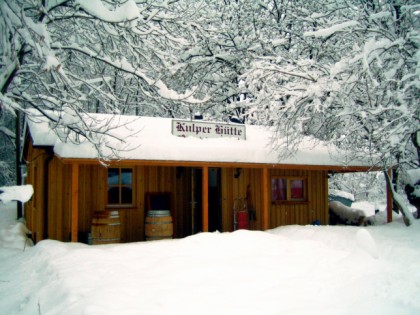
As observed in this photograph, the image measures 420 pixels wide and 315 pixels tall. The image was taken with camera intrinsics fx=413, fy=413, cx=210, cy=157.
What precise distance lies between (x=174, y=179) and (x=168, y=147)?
6.34ft

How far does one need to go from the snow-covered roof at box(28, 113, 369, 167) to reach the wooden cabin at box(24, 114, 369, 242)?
27 millimetres

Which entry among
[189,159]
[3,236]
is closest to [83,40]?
[189,159]

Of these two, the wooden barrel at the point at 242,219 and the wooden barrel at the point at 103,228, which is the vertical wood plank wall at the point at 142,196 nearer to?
the wooden barrel at the point at 242,219

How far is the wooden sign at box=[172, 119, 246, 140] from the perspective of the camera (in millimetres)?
11523

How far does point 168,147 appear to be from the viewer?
1037cm

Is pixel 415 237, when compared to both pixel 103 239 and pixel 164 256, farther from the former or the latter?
pixel 103 239

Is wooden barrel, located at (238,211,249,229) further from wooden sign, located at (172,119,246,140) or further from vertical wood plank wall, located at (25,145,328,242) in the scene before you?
wooden sign, located at (172,119,246,140)

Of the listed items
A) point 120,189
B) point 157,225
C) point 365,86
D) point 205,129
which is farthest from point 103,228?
point 365,86

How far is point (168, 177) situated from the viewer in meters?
12.0

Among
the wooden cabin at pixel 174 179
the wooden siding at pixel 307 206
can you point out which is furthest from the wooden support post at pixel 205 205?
the wooden siding at pixel 307 206

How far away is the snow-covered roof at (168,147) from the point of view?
9.38 m

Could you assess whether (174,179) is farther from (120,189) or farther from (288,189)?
(288,189)

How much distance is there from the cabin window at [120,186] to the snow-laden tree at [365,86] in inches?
165

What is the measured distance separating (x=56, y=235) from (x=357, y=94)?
8.64 m
